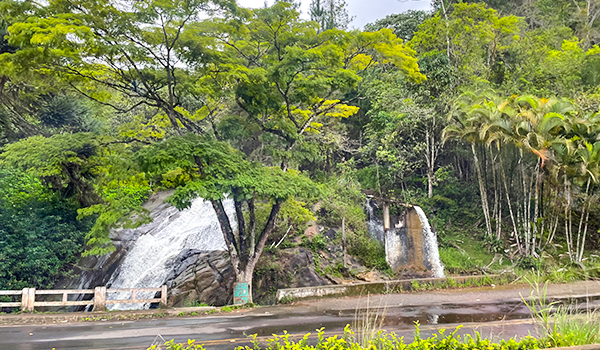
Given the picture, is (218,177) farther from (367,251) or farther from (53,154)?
(367,251)

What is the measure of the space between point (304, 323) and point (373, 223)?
12947mm

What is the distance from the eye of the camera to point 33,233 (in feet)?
49.4

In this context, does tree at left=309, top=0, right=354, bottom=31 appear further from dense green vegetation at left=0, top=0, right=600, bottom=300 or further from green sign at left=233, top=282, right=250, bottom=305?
green sign at left=233, top=282, right=250, bottom=305

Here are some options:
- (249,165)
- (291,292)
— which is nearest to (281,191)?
(249,165)

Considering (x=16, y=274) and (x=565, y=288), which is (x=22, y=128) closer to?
(x=16, y=274)

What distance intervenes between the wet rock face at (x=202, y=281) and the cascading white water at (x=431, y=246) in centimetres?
997

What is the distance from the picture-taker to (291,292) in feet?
44.4

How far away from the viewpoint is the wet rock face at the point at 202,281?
15.1 metres

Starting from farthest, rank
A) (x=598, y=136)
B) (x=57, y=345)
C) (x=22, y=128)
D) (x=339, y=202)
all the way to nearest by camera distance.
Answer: (x=339, y=202)
(x=22, y=128)
(x=598, y=136)
(x=57, y=345)

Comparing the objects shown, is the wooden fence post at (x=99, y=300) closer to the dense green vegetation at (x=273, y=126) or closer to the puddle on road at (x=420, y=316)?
the dense green vegetation at (x=273, y=126)

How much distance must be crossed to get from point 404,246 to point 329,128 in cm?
911

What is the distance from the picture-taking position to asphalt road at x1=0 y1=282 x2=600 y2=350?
26.0 feet

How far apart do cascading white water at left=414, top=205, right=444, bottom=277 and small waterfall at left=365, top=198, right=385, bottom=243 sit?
2.14 m

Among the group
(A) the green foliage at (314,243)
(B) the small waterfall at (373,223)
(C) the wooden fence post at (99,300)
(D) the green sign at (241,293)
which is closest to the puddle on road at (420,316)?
(D) the green sign at (241,293)
